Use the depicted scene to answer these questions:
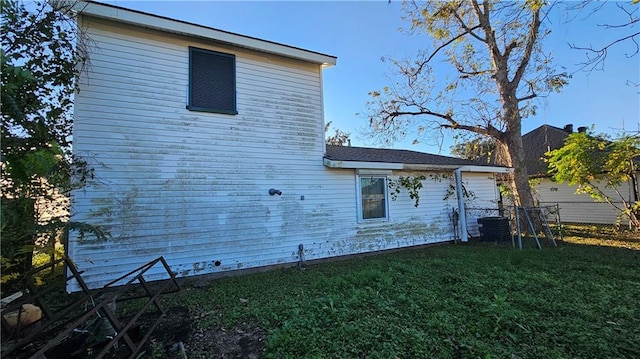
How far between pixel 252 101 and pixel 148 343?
5024 millimetres

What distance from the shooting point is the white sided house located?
5164 millimetres

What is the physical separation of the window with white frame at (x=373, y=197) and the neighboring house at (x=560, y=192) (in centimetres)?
851

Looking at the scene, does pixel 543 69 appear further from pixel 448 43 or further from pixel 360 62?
pixel 360 62

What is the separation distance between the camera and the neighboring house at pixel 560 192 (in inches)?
515

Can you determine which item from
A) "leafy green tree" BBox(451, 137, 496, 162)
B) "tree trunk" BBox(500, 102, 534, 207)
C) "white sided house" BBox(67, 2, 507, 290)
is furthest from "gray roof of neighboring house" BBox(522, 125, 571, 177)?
"white sided house" BBox(67, 2, 507, 290)

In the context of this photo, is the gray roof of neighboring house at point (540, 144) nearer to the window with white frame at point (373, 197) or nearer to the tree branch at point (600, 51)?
the window with white frame at point (373, 197)

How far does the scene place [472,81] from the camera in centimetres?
1198

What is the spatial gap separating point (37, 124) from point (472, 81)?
44.8ft

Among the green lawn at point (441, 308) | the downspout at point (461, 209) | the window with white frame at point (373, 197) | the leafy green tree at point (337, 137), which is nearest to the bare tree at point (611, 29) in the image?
the green lawn at point (441, 308)

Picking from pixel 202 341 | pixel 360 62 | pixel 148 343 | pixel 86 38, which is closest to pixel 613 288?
pixel 202 341

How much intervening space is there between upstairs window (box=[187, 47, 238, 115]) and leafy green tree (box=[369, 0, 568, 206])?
8.03 meters

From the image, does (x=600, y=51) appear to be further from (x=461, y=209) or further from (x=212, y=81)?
(x=212, y=81)

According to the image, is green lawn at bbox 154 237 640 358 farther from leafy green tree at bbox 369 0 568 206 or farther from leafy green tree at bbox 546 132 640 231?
leafy green tree at bbox 369 0 568 206

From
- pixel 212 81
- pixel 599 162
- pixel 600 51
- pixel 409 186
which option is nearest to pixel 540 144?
pixel 599 162
